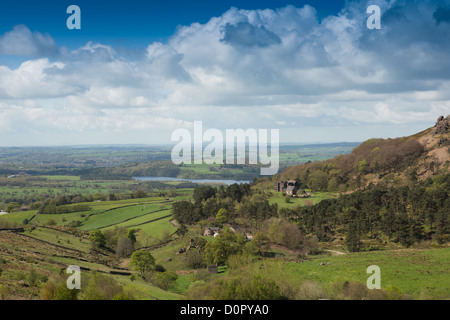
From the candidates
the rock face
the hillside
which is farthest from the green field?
the rock face

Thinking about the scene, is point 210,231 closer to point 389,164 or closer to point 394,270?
point 394,270

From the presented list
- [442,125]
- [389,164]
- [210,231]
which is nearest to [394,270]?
[210,231]

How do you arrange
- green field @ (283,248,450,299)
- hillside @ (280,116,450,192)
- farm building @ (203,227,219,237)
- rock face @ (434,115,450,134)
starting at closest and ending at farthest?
1. green field @ (283,248,450,299)
2. farm building @ (203,227,219,237)
3. hillside @ (280,116,450,192)
4. rock face @ (434,115,450,134)

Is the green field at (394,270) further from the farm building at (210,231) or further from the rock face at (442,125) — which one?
Answer: the rock face at (442,125)

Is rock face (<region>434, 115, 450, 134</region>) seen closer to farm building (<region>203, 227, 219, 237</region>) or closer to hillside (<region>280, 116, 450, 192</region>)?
hillside (<region>280, 116, 450, 192</region>)

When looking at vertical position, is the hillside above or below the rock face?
below

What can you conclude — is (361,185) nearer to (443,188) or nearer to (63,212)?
(443,188)

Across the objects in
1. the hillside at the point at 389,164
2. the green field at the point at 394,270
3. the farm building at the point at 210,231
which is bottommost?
the farm building at the point at 210,231

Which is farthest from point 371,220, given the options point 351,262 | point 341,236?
point 351,262

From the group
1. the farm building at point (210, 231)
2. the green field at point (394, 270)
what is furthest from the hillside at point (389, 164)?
the green field at point (394, 270)
